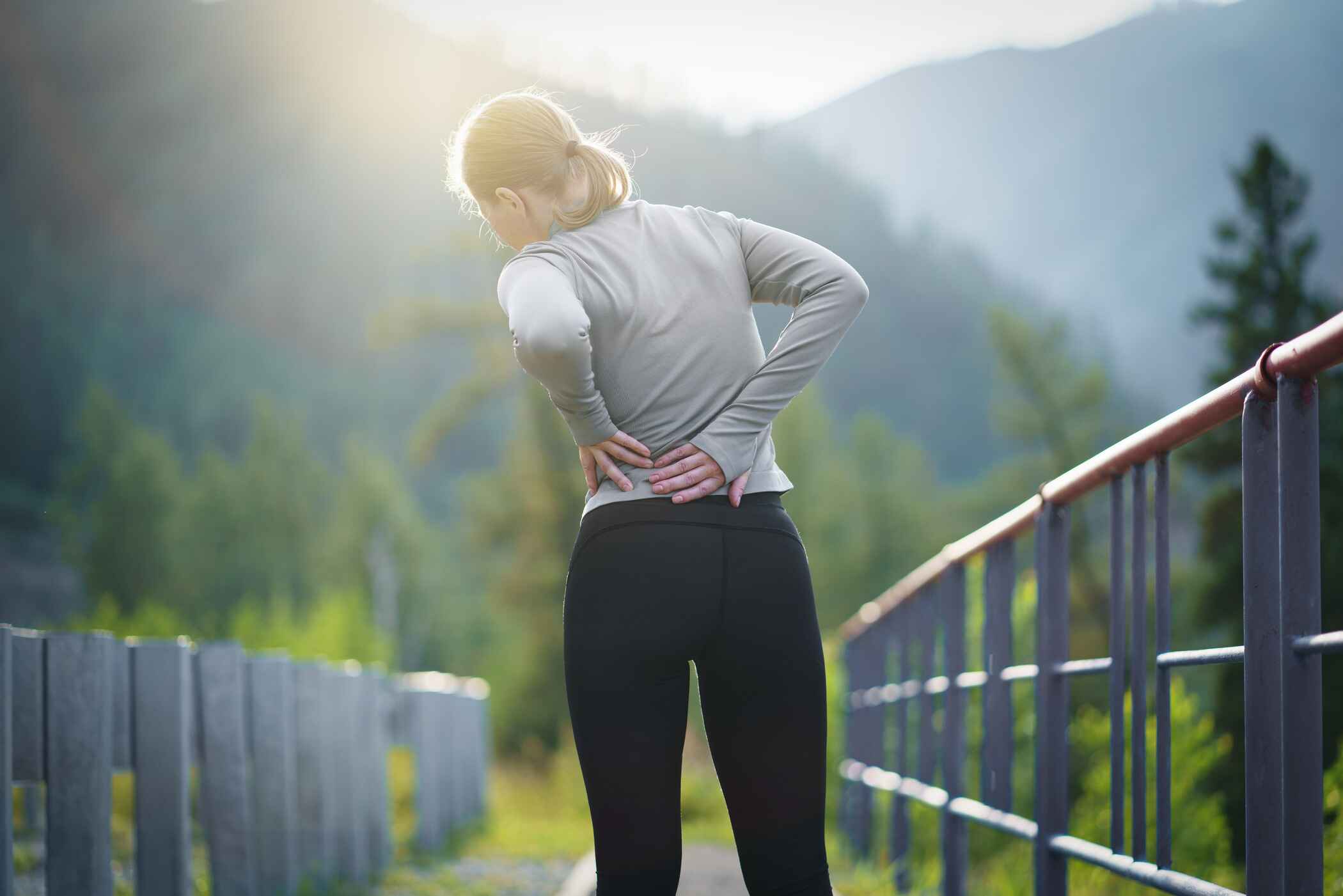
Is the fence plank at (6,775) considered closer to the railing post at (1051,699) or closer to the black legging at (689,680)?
the black legging at (689,680)

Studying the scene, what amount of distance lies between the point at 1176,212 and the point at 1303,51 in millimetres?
11191

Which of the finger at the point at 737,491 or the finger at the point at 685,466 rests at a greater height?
the finger at the point at 685,466

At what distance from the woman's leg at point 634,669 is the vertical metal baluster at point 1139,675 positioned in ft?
2.65

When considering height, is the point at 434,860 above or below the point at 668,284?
below

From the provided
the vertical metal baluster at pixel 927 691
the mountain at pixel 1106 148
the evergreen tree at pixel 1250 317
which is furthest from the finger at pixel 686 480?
the mountain at pixel 1106 148

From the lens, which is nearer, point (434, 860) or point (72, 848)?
point (72, 848)

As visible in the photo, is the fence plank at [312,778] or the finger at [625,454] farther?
the fence plank at [312,778]

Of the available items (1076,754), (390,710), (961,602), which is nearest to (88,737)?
(961,602)

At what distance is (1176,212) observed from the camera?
80.2 meters

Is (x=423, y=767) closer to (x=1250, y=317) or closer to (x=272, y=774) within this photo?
(x=272, y=774)

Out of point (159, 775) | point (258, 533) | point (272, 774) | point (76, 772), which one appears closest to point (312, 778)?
point (272, 774)

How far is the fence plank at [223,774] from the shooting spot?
3.49 metres

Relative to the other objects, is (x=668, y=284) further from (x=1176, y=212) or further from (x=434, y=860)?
(x=1176, y=212)

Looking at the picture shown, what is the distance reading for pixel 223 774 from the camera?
139 inches
